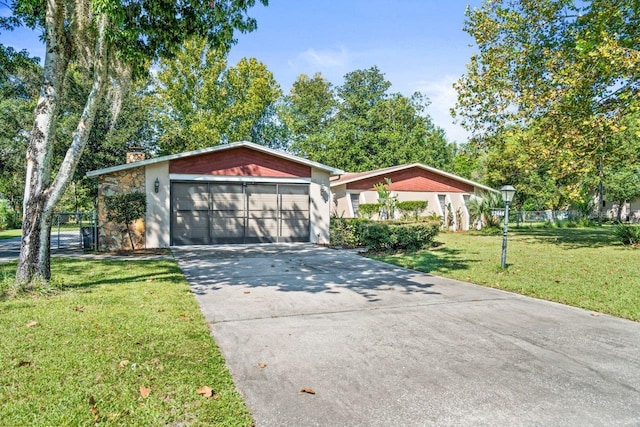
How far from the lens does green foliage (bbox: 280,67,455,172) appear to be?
108 feet

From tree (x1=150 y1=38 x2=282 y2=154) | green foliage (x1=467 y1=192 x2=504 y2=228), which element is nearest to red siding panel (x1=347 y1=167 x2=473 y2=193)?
green foliage (x1=467 y1=192 x2=504 y2=228)

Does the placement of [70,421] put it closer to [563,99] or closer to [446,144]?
[563,99]

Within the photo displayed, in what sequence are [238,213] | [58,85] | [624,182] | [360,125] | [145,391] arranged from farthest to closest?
[360,125]
[624,182]
[238,213]
[58,85]
[145,391]

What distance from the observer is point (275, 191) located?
15.1 m

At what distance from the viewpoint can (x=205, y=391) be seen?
3.00 m

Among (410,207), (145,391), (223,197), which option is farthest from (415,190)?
(145,391)

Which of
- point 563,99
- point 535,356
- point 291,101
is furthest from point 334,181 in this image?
point 291,101

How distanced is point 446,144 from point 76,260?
37.0m

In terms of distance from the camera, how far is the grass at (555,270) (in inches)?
247

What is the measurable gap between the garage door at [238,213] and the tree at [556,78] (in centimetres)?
818

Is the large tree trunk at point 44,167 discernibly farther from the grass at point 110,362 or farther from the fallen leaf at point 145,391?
the fallen leaf at point 145,391

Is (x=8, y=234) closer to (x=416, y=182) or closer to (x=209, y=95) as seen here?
(x=209, y=95)

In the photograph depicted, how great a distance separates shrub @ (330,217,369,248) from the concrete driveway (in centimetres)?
684

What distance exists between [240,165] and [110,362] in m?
11.5
